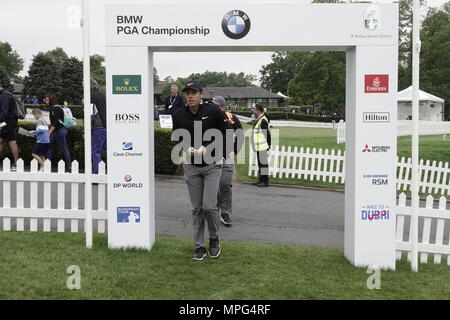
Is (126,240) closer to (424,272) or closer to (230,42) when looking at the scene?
(230,42)

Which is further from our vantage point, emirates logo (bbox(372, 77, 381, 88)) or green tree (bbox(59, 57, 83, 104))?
green tree (bbox(59, 57, 83, 104))

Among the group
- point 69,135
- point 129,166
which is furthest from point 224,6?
point 69,135

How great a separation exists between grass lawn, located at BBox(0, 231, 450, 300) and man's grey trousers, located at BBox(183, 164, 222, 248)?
1.27 feet

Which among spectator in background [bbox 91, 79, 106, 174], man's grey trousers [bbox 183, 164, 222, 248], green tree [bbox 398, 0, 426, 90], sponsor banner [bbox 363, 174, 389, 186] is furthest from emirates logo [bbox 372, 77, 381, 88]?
green tree [bbox 398, 0, 426, 90]

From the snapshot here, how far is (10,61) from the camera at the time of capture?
108875 millimetres

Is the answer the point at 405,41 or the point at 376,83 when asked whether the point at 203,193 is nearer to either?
the point at 376,83

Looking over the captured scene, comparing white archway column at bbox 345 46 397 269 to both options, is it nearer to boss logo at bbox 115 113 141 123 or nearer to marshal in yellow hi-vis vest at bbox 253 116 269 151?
boss logo at bbox 115 113 141 123

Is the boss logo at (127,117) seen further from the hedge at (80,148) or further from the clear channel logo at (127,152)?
the hedge at (80,148)

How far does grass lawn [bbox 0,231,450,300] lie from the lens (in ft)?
15.9

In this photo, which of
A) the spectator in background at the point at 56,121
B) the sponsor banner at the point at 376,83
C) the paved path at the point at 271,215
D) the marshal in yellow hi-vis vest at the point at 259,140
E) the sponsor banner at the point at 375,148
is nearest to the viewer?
the sponsor banner at the point at 376,83

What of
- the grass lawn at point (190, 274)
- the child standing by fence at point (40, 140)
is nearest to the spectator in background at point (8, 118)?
the child standing by fence at point (40, 140)

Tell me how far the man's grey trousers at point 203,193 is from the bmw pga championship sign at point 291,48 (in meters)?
0.58

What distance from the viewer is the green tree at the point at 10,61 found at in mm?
104312

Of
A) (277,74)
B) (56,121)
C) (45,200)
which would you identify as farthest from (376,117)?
(277,74)
